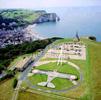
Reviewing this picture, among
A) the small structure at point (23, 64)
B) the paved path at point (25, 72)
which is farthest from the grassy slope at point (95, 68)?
the small structure at point (23, 64)

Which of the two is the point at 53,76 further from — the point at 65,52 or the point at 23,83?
the point at 65,52

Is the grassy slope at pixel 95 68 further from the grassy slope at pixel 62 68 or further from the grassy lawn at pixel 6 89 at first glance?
the grassy lawn at pixel 6 89

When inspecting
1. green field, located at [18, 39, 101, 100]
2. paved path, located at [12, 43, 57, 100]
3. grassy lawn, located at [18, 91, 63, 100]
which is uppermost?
green field, located at [18, 39, 101, 100]

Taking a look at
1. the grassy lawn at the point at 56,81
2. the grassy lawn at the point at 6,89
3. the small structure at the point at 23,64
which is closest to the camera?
the grassy lawn at the point at 6,89

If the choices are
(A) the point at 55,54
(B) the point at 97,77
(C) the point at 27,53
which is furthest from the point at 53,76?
(C) the point at 27,53

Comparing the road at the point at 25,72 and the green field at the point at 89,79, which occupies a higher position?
the green field at the point at 89,79

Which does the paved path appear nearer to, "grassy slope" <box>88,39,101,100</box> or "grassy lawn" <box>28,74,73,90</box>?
"grassy lawn" <box>28,74,73,90</box>

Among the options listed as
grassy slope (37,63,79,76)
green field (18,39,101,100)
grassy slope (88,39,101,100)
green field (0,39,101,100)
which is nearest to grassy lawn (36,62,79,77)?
grassy slope (37,63,79,76)

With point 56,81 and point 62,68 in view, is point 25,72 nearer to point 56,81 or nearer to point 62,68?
point 56,81
